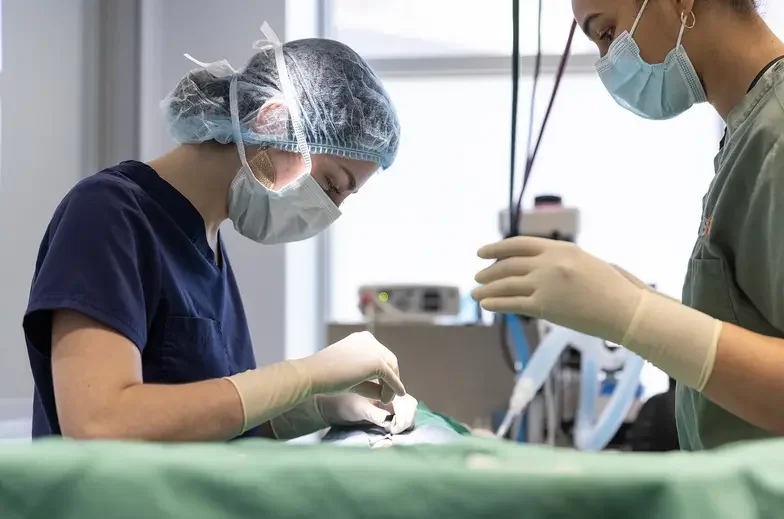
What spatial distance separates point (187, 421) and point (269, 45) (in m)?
0.69

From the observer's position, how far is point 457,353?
2.37 m

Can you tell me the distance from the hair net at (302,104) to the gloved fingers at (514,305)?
0.51m

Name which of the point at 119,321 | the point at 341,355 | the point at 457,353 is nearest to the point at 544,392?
the point at 457,353

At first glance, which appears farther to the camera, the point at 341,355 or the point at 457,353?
the point at 457,353

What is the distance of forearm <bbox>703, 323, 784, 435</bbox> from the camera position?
668 millimetres

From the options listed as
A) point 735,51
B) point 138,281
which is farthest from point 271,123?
point 735,51

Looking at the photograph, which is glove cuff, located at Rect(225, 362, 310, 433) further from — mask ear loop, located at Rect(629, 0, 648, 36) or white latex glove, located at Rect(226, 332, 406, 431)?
mask ear loop, located at Rect(629, 0, 648, 36)

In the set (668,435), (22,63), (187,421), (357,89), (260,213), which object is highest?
(22,63)

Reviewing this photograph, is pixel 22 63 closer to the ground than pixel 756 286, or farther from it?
farther from it

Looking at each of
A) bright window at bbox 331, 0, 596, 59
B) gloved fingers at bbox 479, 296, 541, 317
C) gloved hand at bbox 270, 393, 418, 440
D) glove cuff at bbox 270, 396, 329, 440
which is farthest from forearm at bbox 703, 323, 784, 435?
bright window at bbox 331, 0, 596, 59

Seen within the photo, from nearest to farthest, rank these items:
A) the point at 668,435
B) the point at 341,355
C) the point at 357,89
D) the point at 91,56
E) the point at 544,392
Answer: the point at 341,355, the point at 357,89, the point at 668,435, the point at 544,392, the point at 91,56

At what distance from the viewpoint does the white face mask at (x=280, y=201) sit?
111 centimetres

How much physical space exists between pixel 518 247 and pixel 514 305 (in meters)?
0.06

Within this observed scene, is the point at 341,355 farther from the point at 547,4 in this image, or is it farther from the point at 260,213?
the point at 547,4
